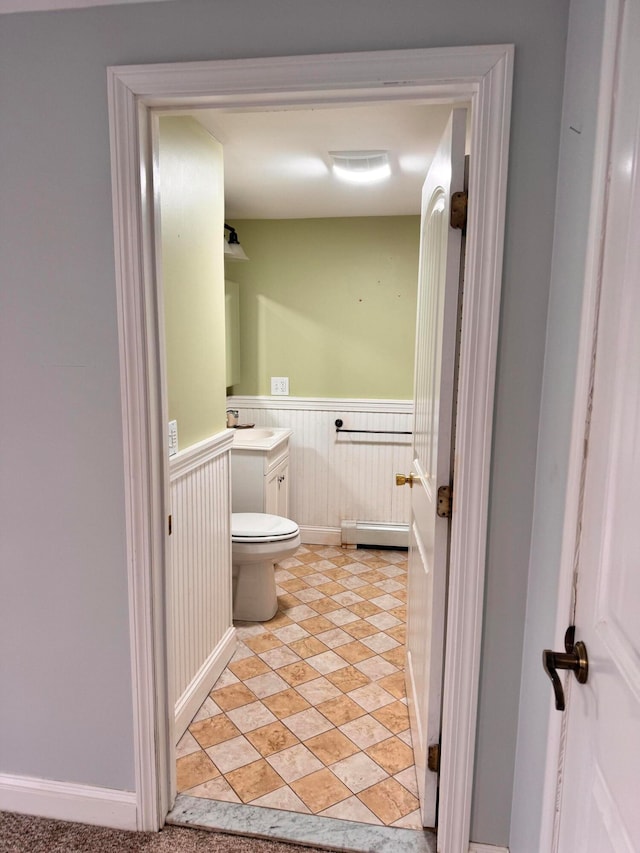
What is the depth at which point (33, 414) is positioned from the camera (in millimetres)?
1569

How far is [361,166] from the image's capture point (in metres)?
2.68

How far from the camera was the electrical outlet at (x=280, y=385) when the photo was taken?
13.1 feet

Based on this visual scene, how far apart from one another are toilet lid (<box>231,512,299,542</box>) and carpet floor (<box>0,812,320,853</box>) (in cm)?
125

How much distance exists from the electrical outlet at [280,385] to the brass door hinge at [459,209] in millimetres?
2646

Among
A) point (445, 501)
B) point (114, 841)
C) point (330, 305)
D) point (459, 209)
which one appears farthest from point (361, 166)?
point (114, 841)

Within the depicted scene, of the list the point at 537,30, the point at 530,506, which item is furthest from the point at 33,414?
the point at 537,30

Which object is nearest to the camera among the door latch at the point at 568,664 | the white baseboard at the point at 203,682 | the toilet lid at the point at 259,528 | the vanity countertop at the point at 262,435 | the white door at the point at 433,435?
the door latch at the point at 568,664

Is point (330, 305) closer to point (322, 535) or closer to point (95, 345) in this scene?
point (322, 535)

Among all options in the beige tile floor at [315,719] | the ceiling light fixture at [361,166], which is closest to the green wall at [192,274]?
the ceiling light fixture at [361,166]

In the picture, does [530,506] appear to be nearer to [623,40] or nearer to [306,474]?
[623,40]

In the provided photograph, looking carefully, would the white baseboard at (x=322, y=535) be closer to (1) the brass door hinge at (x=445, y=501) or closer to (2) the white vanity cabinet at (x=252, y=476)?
(2) the white vanity cabinet at (x=252, y=476)

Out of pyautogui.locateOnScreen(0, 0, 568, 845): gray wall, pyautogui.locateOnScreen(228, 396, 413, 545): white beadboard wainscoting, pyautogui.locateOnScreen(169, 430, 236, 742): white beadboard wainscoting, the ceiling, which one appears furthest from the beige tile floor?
the ceiling

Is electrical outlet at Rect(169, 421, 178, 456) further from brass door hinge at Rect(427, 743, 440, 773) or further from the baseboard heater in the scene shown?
the baseboard heater

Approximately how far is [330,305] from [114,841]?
3088mm
